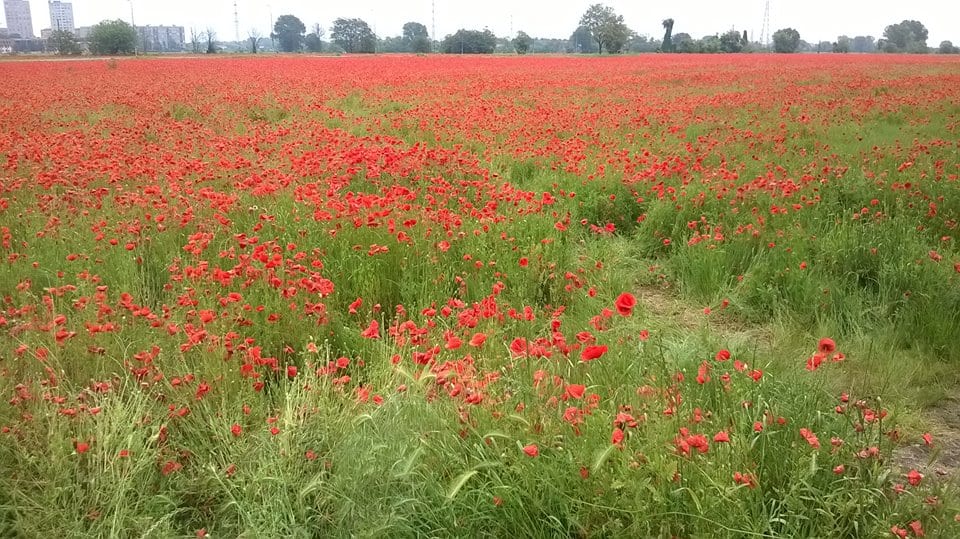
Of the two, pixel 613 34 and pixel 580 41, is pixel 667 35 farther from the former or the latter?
pixel 580 41

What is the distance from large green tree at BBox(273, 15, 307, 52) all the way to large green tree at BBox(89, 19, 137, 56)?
50.9m

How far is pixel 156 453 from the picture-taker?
2461 mm

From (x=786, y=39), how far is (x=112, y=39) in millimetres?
A: 87362

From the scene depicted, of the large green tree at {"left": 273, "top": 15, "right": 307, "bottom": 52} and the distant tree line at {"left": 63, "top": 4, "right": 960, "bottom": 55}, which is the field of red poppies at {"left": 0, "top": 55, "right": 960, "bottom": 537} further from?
the large green tree at {"left": 273, "top": 15, "right": 307, "bottom": 52}

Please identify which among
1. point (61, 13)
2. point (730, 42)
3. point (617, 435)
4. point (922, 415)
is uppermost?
point (61, 13)

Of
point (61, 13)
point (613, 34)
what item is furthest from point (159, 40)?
point (613, 34)

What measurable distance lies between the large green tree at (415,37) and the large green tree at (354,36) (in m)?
6.72

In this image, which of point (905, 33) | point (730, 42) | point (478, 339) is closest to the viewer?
point (478, 339)

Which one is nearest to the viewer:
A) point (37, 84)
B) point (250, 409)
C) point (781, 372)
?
point (250, 409)

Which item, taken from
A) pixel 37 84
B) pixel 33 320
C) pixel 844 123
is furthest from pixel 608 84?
pixel 33 320

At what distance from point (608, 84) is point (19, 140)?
1601 centimetres

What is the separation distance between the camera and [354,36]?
4190 inches

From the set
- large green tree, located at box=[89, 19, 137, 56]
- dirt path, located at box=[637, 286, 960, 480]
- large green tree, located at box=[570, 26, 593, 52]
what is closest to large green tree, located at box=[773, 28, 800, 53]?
large green tree, located at box=[570, 26, 593, 52]

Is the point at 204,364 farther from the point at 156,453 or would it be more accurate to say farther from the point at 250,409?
the point at 156,453
